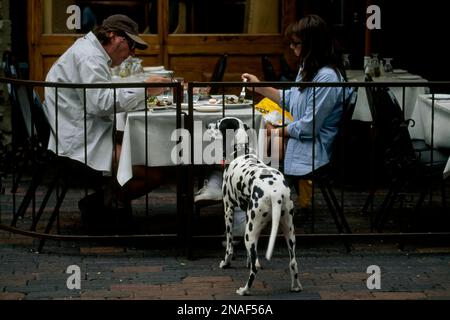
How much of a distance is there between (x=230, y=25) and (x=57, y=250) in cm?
431

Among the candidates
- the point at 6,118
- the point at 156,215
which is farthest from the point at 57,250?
the point at 6,118

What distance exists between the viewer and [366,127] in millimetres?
9898

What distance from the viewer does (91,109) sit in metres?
7.25

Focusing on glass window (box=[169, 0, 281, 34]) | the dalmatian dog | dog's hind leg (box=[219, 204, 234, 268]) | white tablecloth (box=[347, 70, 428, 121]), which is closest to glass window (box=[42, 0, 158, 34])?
glass window (box=[169, 0, 281, 34])

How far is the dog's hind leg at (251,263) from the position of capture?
5.99 m

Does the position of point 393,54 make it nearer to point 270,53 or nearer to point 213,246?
point 270,53

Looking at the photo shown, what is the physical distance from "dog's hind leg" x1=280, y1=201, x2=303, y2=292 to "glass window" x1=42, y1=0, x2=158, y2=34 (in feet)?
16.5

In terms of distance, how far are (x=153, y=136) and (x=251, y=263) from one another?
1.58m

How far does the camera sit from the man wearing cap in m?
7.23

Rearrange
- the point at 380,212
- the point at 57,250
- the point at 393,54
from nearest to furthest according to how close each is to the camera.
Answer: the point at 57,250 < the point at 380,212 < the point at 393,54

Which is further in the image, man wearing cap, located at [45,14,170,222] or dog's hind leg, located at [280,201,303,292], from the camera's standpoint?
man wearing cap, located at [45,14,170,222]

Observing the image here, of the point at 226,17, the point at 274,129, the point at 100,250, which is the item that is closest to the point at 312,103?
the point at 274,129

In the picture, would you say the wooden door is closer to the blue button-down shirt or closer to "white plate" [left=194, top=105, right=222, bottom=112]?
the blue button-down shirt

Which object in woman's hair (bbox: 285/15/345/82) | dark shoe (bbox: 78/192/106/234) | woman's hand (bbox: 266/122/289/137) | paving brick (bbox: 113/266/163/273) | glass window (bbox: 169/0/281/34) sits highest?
glass window (bbox: 169/0/281/34)
